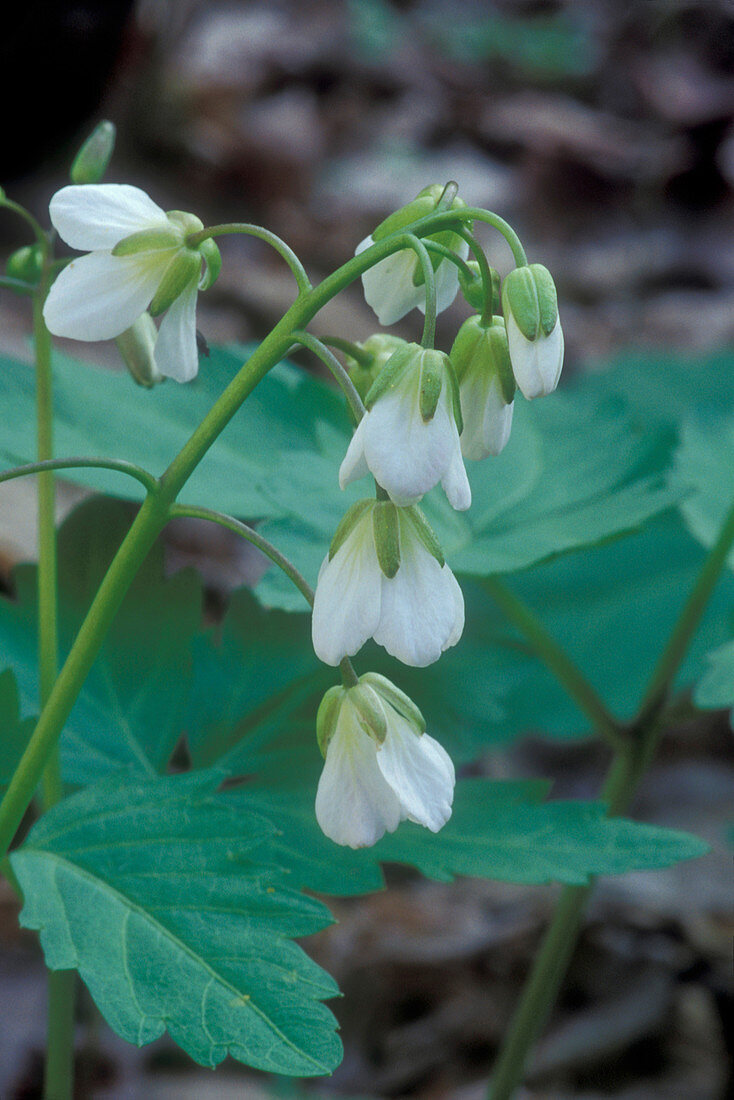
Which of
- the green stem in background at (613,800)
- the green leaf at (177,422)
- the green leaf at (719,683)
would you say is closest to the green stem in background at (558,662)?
the green stem in background at (613,800)

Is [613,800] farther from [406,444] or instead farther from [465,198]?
[465,198]

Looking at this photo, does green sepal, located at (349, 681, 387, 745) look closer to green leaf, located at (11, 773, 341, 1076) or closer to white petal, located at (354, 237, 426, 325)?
green leaf, located at (11, 773, 341, 1076)

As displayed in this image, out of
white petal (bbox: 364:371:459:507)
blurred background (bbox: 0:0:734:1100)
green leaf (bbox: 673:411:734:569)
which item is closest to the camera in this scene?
white petal (bbox: 364:371:459:507)

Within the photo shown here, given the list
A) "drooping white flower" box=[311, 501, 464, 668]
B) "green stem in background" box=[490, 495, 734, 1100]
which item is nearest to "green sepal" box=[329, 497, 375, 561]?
"drooping white flower" box=[311, 501, 464, 668]

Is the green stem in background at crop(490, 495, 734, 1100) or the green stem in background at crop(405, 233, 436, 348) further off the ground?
the green stem in background at crop(405, 233, 436, 348)

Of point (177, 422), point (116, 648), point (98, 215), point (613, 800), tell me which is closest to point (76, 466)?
point (98, 215)

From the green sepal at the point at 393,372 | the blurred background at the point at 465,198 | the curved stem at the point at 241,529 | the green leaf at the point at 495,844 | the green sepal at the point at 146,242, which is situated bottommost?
the blurred background at the point at 465,198

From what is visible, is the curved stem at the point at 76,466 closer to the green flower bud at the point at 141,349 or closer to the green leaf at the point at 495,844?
the green flower bud at the point at 141,349

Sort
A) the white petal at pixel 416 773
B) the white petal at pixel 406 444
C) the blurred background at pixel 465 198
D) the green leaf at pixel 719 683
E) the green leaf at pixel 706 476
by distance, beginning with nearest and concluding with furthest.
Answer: the white petal at pixel 406 444 < the white petal at pixel 416 773 < the green leaf at pixel 719 683 < the green leaf at pixel 706 476 < the blurred background at pixel 465 198
